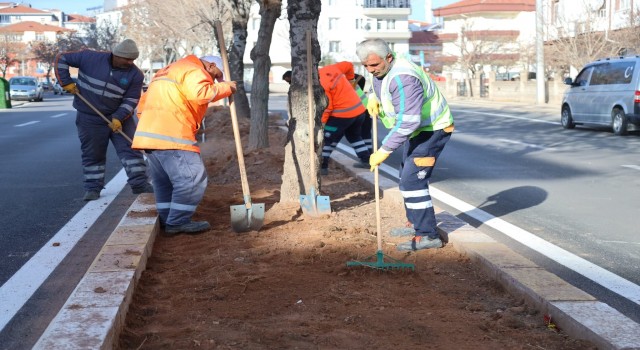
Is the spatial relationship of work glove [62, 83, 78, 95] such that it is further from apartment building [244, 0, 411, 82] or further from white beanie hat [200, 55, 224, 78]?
apartment building [244, 0, 411, 82]

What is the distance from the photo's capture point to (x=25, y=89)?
51.8 meters

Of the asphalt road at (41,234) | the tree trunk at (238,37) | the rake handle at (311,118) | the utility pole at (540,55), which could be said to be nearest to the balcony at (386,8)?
the utility pole at (540,55)

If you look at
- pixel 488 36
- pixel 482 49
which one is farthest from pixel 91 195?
pixel 488 36

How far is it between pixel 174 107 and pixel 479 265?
2801 mm

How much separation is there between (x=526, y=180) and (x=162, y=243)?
20.0 feet

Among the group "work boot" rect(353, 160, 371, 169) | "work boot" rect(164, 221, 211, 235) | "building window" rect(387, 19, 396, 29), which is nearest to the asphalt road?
"work boot" rect(164, 221, 211, 235)

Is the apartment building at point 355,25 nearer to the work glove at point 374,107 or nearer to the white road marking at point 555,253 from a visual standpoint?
the white road marking at point 555,253

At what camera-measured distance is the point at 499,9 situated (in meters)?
76.3

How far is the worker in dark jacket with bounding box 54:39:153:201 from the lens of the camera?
9445 mm

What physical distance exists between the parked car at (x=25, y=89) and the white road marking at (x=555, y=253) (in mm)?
46327

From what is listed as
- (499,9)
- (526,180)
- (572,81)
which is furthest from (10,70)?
(526,180)

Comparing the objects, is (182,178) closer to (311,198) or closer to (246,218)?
(246,218)

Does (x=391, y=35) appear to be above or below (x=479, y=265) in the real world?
above

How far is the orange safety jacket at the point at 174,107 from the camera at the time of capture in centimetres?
688
